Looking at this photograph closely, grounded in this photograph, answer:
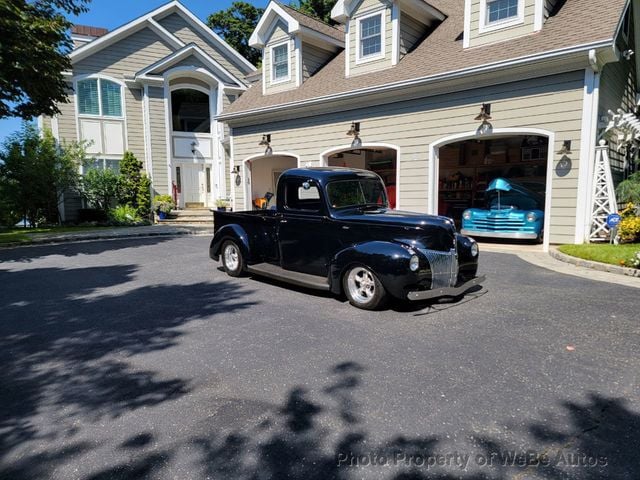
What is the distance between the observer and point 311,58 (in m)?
15.3

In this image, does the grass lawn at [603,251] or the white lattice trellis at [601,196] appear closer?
the grass lawn at [603,251]

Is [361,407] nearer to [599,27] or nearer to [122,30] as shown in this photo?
[599,27]

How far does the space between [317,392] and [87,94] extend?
65.8 feet

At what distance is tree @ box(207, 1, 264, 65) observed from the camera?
37375mm

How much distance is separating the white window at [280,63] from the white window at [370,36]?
3344mm

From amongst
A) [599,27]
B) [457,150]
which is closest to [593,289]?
[599,27]

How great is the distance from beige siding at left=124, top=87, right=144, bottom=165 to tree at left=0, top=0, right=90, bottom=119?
7092 millimetres

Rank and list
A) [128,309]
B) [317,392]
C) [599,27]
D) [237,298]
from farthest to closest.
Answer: [599,27], [237,298], [128,309], [317,392]

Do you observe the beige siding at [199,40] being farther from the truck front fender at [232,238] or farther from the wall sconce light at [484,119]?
the truck front fender at [232,238]

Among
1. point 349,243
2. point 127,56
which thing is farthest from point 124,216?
point 349,243

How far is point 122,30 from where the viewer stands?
61.8ft

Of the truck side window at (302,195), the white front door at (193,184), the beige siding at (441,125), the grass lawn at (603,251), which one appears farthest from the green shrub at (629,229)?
the white front door at (193,184)

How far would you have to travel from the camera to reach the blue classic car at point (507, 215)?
10.4 metres

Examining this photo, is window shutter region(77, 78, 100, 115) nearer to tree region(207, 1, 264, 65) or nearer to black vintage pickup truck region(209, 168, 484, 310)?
black vintage pickup truck region(209, 168, 484, 310)
